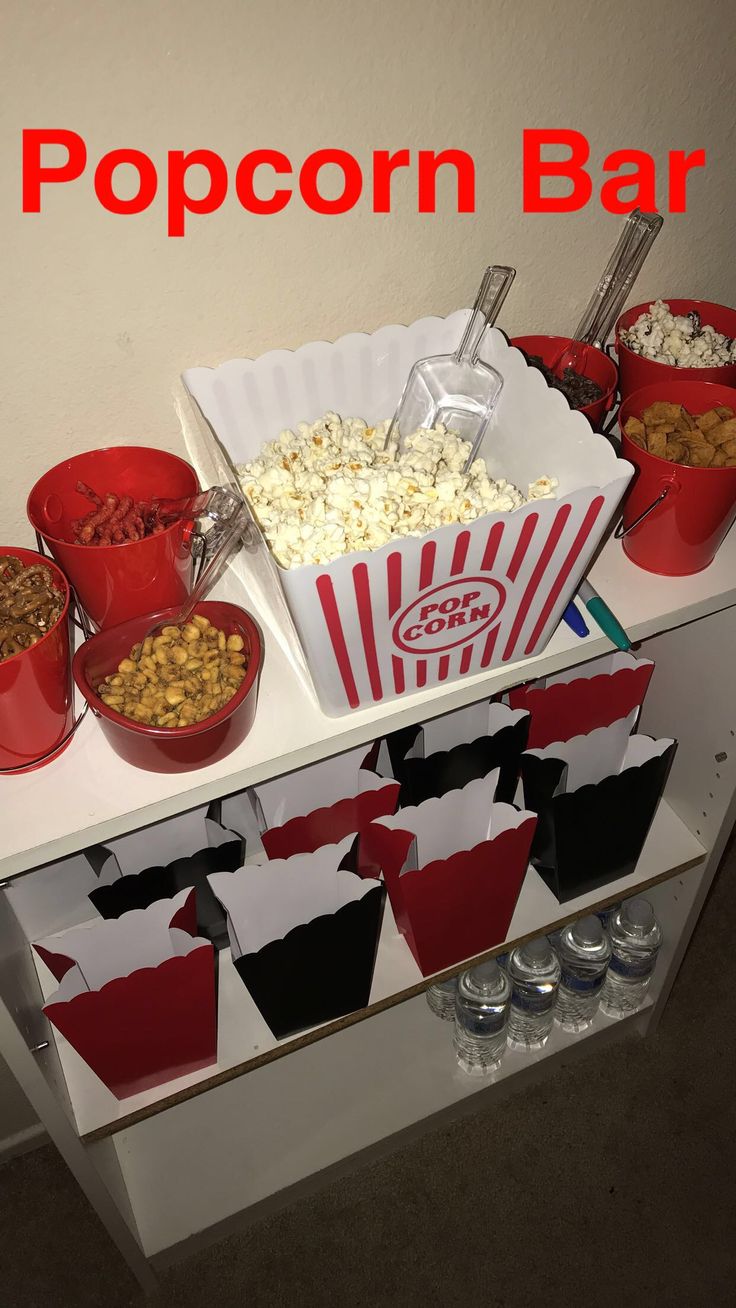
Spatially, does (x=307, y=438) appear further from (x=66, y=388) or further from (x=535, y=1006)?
(x=535, y=1006)

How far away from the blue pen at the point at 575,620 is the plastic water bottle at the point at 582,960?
30.1 inches

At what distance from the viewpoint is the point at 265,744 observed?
0.86 meters

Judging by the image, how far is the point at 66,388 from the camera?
36.2 inches

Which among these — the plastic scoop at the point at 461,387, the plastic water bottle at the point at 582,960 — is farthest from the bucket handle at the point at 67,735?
the plastic water bottle at the point at 582,960

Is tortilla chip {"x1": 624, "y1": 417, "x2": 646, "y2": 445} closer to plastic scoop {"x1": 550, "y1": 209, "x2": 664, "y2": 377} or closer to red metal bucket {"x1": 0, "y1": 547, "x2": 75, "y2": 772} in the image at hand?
plastic scoop {"x1": 550, "y1": 209, "x2": 664, "y2": 377}

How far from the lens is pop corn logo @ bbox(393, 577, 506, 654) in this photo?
779mm

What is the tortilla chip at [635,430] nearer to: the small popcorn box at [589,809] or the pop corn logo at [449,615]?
the pop corn logo at [449,615]

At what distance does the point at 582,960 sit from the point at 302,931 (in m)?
0.71

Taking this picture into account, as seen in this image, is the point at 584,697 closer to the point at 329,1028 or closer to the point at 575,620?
the point at 575,620

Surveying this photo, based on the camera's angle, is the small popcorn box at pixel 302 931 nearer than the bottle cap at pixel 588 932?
Yes

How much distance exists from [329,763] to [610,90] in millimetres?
878

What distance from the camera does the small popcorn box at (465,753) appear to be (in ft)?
3.96

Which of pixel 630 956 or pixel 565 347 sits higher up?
pixel 565 347

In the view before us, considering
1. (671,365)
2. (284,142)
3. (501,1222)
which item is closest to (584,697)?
(671,365)
